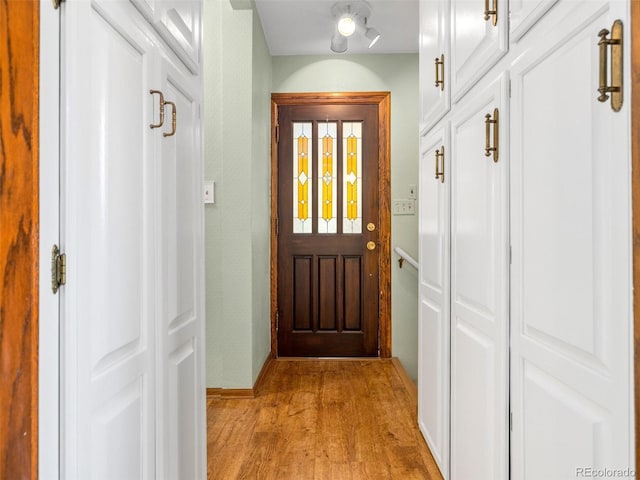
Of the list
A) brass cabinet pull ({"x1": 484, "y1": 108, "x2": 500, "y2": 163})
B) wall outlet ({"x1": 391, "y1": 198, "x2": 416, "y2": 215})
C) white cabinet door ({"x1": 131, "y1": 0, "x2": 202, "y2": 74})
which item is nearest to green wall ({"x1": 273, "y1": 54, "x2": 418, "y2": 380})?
wall outlet ({"x1": 391, "y1": 198, "x2": 416, "y2": 215})

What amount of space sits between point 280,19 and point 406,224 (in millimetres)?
1765

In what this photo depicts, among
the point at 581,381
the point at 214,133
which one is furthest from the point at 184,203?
the point at 214,133

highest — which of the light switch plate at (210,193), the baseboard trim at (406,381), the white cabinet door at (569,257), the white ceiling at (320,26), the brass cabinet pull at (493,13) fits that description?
the white ceiling at (320,26)

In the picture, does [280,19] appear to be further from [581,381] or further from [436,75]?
[581,381]

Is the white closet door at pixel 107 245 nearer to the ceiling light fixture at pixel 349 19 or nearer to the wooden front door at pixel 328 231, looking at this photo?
the ceiling light fixture at pixel 349 19

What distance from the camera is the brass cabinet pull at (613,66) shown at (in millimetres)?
732

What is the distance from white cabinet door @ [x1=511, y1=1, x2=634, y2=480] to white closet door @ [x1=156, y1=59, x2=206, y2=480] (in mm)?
906

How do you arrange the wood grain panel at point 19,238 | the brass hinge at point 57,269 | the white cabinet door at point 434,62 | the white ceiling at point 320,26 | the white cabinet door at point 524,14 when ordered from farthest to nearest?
the white ceiling at point 320,26, the white cabinet door at point 434,62, the white cabinet door at point 524,14, the brass hinge at point 57,269, the wood grain panel at point 19,238

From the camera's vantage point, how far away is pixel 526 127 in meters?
1.10

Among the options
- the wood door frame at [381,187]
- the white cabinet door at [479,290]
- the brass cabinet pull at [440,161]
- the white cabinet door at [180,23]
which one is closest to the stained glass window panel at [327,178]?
the wood door frame at [381,187]

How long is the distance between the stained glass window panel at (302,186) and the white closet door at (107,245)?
101 inches

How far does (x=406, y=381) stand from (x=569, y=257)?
2.37m

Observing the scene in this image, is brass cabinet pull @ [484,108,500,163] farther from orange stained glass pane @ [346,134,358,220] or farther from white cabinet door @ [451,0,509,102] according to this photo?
orange stained glass pane @ [346,134,358,220]

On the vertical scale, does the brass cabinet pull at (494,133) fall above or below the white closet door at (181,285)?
above
